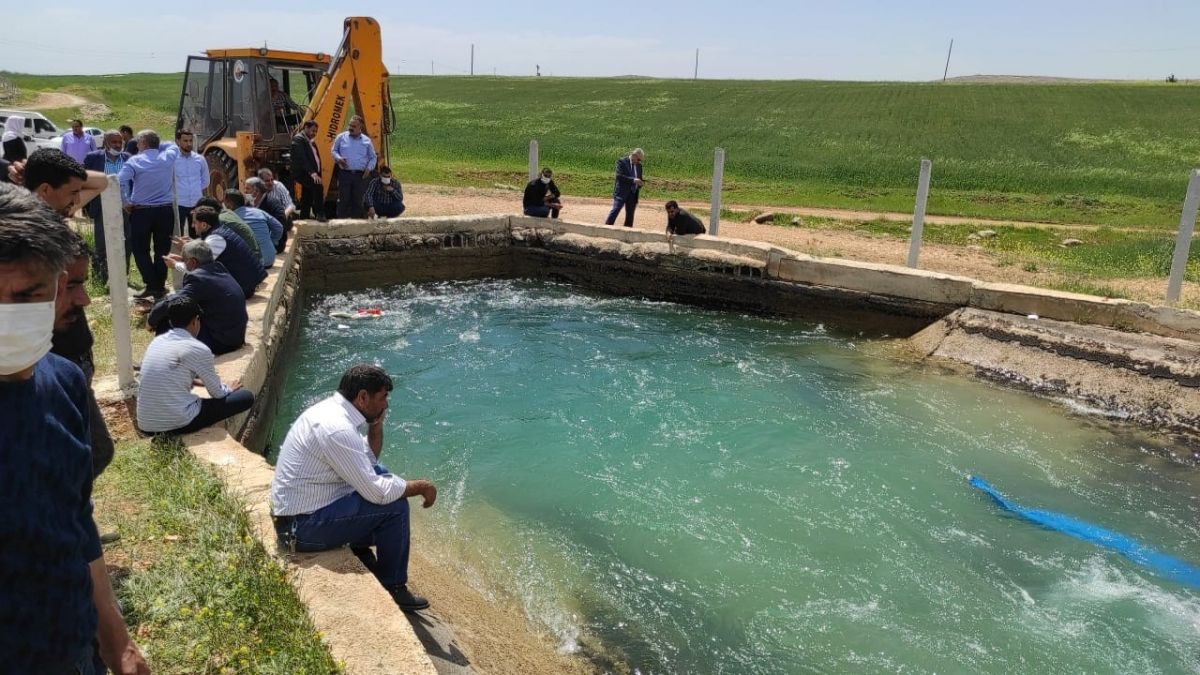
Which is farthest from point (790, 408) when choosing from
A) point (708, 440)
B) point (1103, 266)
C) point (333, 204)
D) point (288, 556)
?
point (333, 204)

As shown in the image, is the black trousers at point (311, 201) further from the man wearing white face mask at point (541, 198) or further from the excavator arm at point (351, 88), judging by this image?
the man wearing white face mask at point (541, 198)

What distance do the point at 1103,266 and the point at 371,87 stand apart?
10851 mm

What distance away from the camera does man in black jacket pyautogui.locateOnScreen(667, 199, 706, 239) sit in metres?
11.8

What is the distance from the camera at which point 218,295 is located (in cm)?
616

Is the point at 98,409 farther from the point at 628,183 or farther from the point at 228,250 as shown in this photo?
the point at 628,183

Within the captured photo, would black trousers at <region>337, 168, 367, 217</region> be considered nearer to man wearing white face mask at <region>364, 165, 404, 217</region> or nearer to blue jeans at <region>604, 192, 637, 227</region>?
man wearing white face mask at <region>364, 165, 404, 217</region>

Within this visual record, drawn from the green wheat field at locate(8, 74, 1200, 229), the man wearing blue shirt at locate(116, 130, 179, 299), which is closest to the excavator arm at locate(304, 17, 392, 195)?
the man wearing blue shirt at locate(116, 130, 179, 299)

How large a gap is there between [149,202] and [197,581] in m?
5.82

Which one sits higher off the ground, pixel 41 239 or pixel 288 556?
pixel 41 239

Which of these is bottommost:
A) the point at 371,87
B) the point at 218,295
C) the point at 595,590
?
the point at 595,590

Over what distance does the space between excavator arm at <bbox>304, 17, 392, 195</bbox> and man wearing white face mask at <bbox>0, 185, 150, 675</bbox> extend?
37.7ft

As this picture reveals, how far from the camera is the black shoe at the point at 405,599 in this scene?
4016 millimetres

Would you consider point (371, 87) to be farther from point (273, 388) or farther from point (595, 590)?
point (595, 590)

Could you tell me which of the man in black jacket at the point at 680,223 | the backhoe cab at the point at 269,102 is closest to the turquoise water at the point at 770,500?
the man in black jacket at the point at 680,223
